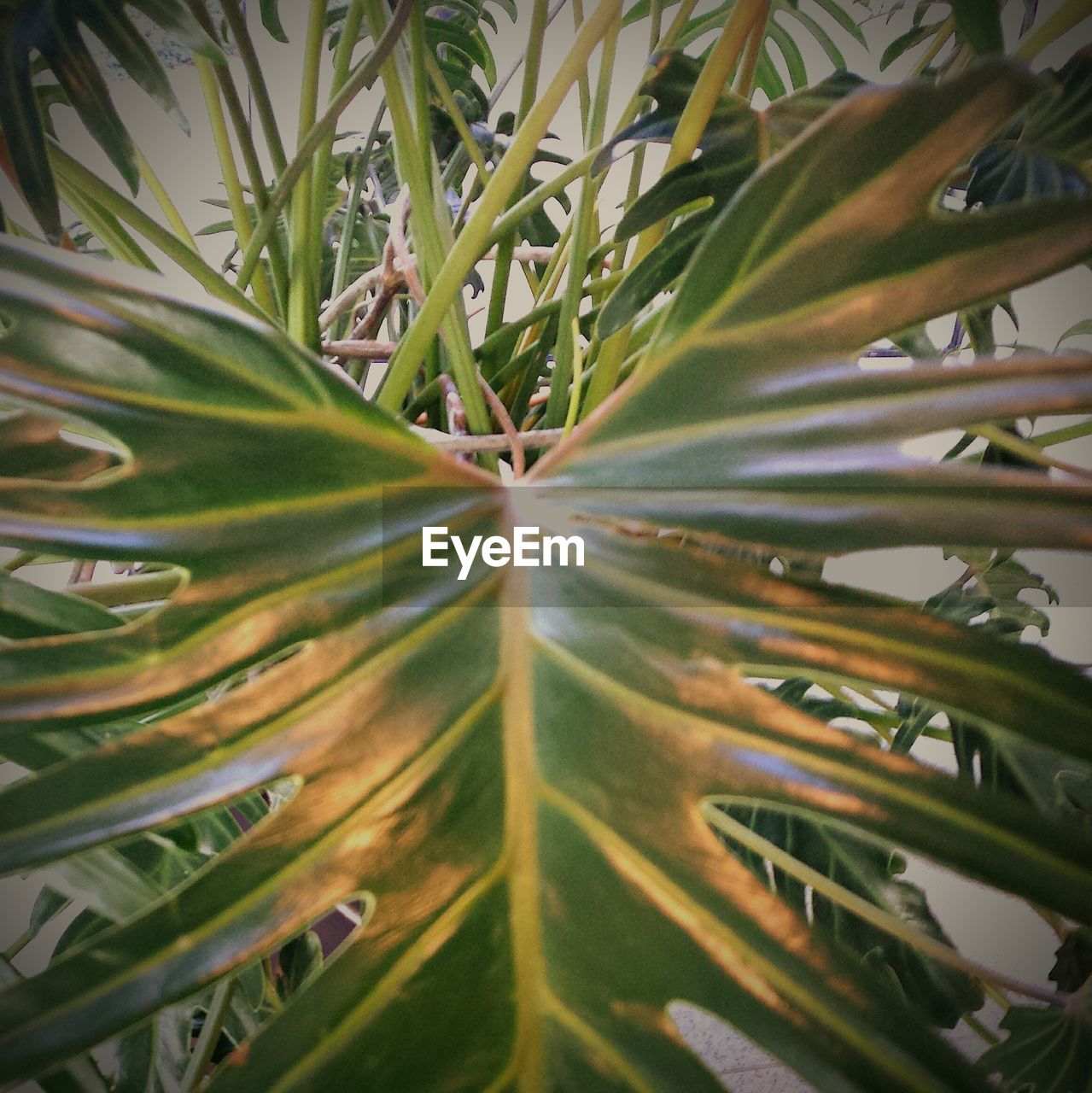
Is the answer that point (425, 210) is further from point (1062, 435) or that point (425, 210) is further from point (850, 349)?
point (1062, 435)

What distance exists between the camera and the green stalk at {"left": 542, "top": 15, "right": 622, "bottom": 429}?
44 cm

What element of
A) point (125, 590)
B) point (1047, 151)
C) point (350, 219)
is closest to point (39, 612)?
point (125, 590)

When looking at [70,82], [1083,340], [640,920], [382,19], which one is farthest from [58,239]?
[1083,340]

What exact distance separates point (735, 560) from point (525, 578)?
0.29 ft

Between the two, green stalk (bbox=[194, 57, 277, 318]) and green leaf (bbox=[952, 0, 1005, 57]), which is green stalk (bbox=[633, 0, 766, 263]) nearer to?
green leaf (bbox=[952, 0, 1005, 57])

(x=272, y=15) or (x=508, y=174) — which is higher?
(x=272, y=15)

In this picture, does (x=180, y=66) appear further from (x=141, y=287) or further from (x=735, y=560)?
(x=735, y=560)

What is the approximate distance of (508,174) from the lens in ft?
1.24

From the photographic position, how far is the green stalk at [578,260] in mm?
438

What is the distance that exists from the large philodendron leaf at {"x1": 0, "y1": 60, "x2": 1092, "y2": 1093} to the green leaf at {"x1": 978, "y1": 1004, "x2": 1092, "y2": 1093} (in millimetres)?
224

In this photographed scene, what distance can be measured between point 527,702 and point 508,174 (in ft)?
0.94

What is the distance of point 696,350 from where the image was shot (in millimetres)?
271

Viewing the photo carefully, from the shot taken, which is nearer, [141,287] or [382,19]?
[141,287]

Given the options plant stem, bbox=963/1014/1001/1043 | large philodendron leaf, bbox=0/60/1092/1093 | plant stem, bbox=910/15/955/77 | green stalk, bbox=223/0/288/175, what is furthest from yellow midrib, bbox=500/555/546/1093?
plant stem, bbox=910/15/955/77
